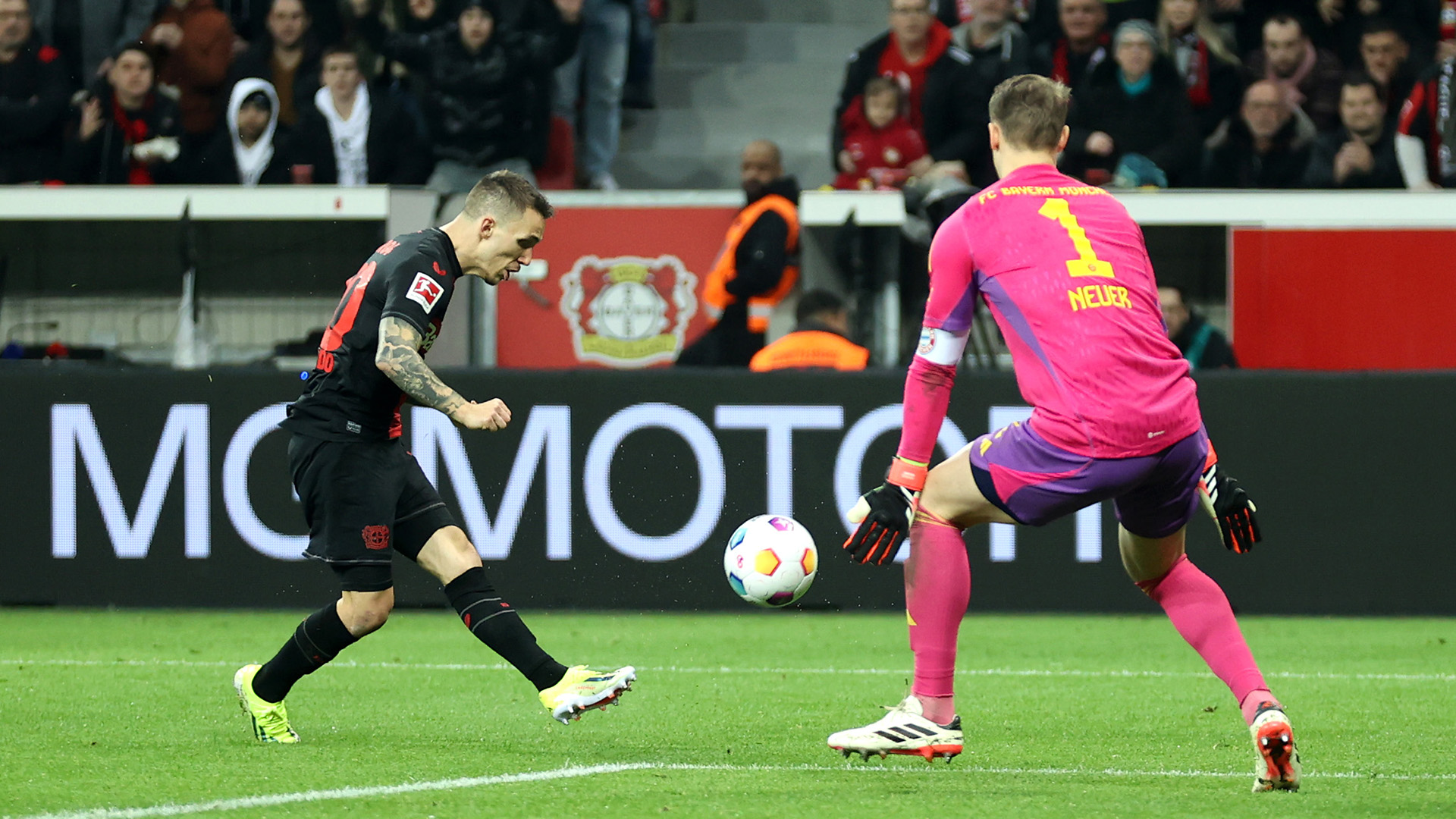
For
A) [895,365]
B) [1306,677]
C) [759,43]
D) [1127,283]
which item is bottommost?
[1306,677]

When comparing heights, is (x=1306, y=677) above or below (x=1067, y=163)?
below

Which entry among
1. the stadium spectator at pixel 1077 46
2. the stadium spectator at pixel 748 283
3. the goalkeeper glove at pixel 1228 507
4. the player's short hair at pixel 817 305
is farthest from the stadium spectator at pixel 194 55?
the goalkeeper glove at pixel 1228 507

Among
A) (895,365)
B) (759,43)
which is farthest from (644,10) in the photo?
(895,365)

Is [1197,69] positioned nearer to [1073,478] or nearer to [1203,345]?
[1203,345]

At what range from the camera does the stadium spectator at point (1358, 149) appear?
13172mm

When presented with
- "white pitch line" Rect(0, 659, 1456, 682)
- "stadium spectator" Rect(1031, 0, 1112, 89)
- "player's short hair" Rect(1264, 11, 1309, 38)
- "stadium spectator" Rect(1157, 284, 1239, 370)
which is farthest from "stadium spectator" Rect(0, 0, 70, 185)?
"player's short hair" Rect(1264, 11, 1309, 38)

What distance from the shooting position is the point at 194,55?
14.5 meters

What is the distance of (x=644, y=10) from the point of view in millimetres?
15742

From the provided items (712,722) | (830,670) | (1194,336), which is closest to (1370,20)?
(1194,336)

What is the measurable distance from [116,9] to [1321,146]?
28.9 ft

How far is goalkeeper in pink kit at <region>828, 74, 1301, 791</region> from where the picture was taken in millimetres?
5141

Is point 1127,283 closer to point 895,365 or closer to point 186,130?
point 895,365

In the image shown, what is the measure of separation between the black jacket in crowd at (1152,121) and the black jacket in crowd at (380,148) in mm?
4560

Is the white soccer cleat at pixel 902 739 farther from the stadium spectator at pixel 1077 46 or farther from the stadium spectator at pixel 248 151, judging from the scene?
the stadium spectator at pixel 248 151
